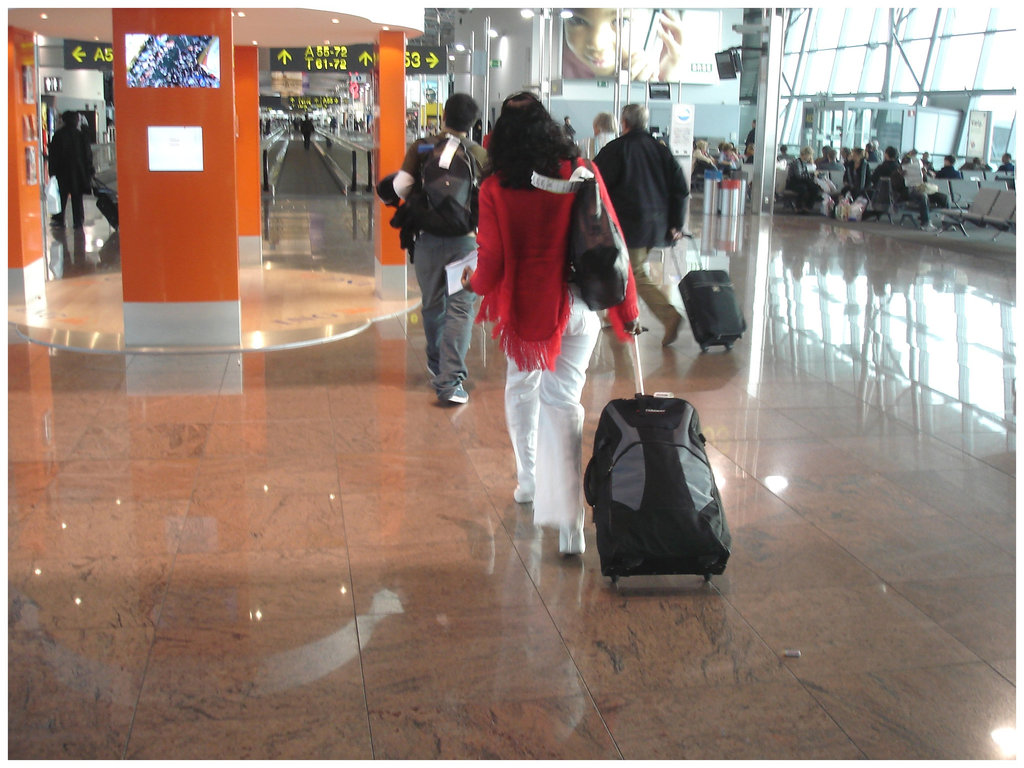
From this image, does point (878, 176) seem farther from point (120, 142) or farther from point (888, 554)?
point (888, 554)

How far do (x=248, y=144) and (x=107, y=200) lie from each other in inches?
133

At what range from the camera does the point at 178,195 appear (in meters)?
7.39

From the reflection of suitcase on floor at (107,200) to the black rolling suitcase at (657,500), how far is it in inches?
515

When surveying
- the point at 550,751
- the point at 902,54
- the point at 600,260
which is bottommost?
the point at 550,751

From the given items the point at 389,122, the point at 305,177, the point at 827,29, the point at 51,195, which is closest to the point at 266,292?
the point at 389,122

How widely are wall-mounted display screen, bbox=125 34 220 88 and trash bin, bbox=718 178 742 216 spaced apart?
14024 millimetres

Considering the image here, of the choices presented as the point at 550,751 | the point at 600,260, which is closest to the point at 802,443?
the point at 600,260

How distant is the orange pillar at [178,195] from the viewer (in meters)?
7.19

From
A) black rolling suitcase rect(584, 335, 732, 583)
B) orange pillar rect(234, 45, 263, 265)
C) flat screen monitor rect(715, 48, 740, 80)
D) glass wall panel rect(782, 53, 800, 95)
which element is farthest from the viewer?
glass wall panel rect(782, 53, 800, 95)

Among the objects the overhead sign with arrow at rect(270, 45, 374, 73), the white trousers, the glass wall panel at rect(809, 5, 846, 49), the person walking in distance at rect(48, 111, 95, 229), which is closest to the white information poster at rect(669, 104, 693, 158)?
the overhead sign with arrow at rect(270, 45, 374, 73)

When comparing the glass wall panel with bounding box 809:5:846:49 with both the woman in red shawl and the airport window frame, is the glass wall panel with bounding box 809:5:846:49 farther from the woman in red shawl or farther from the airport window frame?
the woman in red shawl

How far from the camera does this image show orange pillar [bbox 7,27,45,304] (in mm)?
9117

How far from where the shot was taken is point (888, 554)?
12.7ft

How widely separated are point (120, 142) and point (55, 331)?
1590 millimetres
